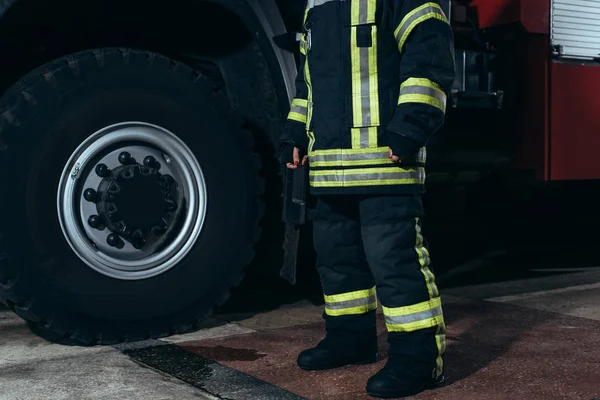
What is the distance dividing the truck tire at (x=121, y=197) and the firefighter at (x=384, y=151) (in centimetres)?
66

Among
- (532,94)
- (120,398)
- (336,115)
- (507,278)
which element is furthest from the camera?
(507,278)

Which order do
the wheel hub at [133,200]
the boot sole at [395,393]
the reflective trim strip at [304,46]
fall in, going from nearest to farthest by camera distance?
the boot sole at [395,393], the reflective trim strip at [304,46], the wheel hub at [133,200]

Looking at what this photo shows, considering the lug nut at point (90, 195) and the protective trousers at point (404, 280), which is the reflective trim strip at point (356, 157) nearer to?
the protective trousers at point (404, 280)

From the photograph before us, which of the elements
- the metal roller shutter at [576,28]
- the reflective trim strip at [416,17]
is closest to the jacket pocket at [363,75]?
the reflective trim strip at [416,17]

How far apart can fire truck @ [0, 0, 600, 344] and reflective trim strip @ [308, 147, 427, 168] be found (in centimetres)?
52

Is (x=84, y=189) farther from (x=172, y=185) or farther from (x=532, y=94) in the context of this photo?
(x=532, y=94)

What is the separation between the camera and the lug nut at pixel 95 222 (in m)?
3.57

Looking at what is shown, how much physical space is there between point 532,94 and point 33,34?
214cm

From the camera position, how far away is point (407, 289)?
3.03 meters

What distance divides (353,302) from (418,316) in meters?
0.33

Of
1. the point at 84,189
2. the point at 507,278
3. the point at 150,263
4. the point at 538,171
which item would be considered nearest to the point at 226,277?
the point at 150,263

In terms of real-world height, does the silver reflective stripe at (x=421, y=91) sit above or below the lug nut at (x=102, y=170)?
above

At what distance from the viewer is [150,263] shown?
A: 3678 mm

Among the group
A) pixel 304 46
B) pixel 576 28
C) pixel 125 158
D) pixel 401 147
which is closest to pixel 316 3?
pixel 304 46
